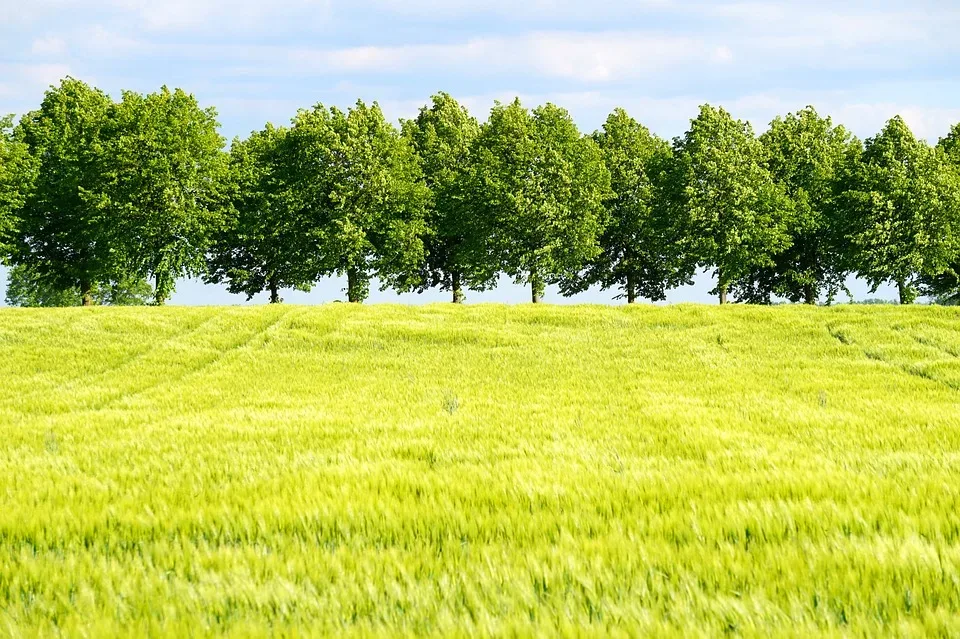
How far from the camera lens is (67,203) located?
4791 centimetres

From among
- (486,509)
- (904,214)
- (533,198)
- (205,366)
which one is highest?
(533,198)

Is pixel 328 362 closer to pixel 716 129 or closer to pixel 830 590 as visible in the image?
pixel 830 590

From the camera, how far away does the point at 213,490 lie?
7.05m

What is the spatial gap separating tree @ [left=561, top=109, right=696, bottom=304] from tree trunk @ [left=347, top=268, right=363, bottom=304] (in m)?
16.6

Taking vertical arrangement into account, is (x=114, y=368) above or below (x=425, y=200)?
below

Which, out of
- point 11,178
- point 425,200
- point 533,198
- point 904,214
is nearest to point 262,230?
point 425,200

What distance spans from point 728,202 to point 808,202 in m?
9.40

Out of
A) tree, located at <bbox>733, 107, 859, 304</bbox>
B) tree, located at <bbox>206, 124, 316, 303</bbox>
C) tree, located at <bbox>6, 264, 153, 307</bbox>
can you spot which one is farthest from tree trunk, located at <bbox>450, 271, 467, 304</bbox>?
tree, located at <bbox>6, 264, 153, 307</bbox>

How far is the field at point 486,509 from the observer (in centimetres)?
385

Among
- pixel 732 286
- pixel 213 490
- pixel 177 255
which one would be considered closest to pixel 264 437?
pixel 213 490

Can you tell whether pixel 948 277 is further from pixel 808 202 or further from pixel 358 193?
pixel 358 193

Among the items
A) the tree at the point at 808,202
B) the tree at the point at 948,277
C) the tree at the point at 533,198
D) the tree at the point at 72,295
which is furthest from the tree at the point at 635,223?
the tree at the point at 72,295

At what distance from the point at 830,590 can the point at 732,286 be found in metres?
55.8

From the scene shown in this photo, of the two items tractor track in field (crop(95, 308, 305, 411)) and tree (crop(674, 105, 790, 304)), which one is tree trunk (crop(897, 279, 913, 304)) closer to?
tree (crop(674, 105, 790, 304))
